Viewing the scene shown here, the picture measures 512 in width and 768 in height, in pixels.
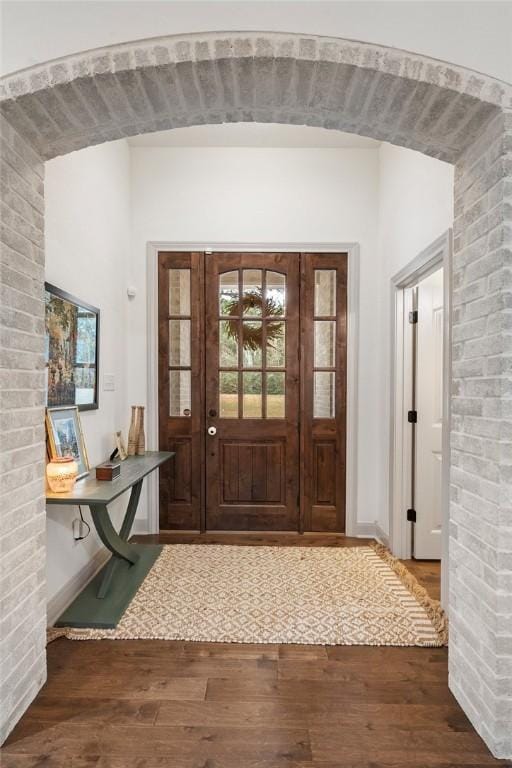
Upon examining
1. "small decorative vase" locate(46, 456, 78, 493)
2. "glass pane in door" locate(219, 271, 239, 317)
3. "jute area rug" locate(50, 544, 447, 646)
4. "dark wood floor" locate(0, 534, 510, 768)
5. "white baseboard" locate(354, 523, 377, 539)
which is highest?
"glass pane in door" locate(219, 271, 239, 317)

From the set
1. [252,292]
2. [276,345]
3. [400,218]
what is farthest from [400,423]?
[252,292]

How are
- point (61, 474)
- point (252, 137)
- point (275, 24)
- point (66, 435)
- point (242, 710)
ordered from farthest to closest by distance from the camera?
1. point (252, 137)
2. point (66, 435)
3. point (61, 474)
4. point (242, 710)
5. point (275, 24)

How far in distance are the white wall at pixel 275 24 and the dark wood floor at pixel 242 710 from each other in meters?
2.25

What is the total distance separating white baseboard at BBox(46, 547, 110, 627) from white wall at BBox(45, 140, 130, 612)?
3 cm

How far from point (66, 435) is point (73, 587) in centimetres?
86

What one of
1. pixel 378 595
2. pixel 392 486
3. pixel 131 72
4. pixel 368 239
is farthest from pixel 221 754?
pixel 368 239

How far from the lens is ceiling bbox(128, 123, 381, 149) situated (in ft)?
10.3

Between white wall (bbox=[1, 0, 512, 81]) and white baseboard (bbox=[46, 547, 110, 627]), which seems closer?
white wall (bbox=[1, 0, 512, 81])

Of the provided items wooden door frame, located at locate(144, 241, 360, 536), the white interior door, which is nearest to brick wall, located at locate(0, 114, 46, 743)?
wooden door frame, located at locate(144, 241, 360, 536)

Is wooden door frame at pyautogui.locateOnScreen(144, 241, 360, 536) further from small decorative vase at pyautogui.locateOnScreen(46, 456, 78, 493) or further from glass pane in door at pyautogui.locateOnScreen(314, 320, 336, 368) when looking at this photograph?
small decorative vase at pyautogui.locateOnScreen(46, 456, 78, 493)

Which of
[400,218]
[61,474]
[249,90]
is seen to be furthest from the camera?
[400,218]

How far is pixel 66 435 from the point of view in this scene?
2.33 metres

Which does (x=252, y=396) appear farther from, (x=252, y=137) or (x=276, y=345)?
(x=252, y=137)

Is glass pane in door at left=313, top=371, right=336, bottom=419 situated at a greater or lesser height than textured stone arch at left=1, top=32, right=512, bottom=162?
lesser
